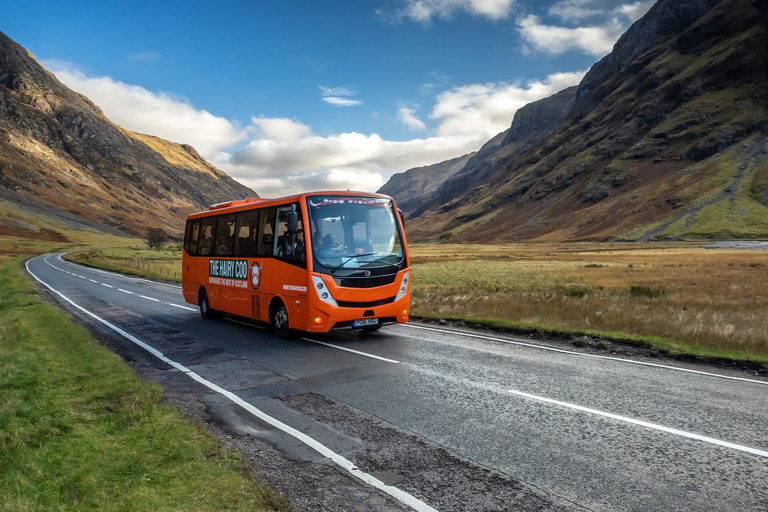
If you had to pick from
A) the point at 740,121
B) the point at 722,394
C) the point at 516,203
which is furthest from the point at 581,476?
the point at 516,203

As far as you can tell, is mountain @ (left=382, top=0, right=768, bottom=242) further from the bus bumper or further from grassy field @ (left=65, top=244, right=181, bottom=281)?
the bus bumper

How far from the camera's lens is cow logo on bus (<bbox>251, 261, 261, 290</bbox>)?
43.2 ft

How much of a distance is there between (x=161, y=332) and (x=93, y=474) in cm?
988

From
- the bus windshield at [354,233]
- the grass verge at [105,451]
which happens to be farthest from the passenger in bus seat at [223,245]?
the grass verge at [105,451]

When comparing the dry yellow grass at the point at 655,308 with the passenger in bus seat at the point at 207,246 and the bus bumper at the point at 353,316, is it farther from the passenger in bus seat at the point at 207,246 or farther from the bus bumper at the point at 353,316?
the passenger in bus seat at the point at 207,246

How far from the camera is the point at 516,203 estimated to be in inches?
7721

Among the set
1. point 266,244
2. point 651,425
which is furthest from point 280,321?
point 651,425

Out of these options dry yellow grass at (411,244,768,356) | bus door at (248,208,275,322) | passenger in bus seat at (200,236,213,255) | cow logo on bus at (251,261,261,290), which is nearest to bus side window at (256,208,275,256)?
bus door at (248,208,275,322)

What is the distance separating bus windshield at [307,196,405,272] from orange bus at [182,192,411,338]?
24 millimetres

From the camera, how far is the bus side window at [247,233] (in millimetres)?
13430

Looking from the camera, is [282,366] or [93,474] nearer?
[93,474]

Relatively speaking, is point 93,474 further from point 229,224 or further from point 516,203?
point 516,203

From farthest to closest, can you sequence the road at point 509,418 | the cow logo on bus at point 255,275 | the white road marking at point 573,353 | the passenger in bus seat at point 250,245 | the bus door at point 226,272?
1. the bus door at point 226,272
2. the passenger in bus seat at point 250,245
3. the cow logo on bus at point 255,275
4. the white road marking at point 573,353
5. the road at point 509,418

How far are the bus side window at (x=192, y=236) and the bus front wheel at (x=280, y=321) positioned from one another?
6006mm
